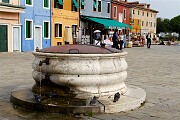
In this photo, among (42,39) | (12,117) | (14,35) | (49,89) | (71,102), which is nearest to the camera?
(12,117)

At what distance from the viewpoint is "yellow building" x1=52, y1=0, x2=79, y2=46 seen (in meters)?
27.8

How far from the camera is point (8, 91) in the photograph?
24.0ft

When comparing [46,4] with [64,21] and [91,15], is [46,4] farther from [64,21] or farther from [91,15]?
[91,15]

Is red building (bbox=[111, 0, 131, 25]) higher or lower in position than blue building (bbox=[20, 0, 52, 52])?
higher

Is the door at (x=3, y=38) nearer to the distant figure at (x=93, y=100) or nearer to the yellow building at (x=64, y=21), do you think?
the yellow building at (x=64, y=21)

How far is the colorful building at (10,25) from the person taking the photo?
21.2 meters

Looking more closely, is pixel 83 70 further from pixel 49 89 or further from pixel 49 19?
pixel 49 19

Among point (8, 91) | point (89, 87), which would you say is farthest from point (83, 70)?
point (8, 91)

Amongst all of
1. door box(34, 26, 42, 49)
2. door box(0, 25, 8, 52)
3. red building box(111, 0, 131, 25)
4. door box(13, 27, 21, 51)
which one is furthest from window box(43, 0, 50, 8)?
red building box(111, 0, 131, 25)

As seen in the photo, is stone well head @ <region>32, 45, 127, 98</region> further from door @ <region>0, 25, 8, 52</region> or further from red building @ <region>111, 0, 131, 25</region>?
red building @ <region>111, 0, 131, 25</region>

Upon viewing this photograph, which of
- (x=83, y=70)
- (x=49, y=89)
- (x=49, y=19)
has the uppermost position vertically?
(x=49, y=19)

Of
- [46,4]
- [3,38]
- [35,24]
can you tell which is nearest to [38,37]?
[35,24]

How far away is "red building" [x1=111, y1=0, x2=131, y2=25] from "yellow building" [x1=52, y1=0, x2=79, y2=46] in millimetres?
10673

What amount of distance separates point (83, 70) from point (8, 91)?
8.39ft
